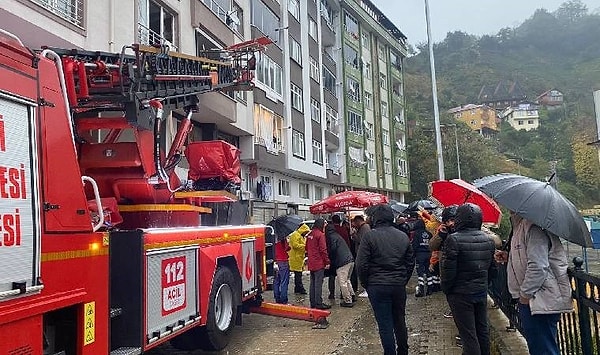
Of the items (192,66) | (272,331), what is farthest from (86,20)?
(272,331)

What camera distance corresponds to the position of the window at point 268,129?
894 inches

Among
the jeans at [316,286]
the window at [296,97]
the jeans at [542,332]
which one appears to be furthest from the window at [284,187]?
the jeans at [542,332]

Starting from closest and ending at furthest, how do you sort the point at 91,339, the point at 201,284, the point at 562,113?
1. the point at 91,339
2. the point at 201,284
3. the point at 562,113

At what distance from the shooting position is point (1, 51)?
11.8 ft

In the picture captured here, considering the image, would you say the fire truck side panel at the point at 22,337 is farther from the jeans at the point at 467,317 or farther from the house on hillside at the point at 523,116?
the house on hillside at the point at 523,116

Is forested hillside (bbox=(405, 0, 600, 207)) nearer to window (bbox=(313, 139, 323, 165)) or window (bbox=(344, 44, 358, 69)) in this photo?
window (bbox=(344, 44, 358, 69))

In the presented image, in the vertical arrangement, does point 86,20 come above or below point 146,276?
above

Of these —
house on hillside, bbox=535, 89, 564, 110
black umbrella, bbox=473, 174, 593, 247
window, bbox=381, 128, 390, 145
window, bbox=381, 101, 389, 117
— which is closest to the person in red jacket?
black umbrella, bbox=473, 174, 593, 247

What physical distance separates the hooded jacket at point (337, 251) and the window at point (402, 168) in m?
41.5

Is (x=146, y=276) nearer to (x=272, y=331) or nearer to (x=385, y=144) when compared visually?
(x=272, y=331)

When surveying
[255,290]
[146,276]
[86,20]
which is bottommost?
[255,290]

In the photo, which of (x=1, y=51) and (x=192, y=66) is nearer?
(x=1, y=51)

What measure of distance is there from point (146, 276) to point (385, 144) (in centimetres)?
4500

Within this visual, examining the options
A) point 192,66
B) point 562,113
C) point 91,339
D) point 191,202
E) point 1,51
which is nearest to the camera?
point 1,51
